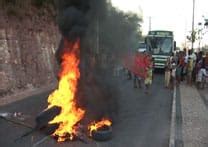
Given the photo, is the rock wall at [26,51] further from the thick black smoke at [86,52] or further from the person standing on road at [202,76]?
the person standing on road at [202,76]

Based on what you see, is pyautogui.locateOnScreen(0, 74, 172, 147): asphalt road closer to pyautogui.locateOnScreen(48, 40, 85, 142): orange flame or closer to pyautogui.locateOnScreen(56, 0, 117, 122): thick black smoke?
pyautogui.locateOnScreen(48, 40, 85, 142): orange flame

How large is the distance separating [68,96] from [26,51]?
12085 millimetres

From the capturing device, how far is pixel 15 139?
9.74 meters

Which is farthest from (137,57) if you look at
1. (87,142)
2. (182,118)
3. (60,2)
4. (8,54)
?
(87,142)

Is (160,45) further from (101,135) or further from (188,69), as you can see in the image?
(101,135)

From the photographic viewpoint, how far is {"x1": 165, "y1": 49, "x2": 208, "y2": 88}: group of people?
70.1ft

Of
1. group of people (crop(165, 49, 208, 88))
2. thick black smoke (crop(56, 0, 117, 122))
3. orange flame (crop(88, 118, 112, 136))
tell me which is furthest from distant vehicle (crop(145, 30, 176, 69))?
orange flame (crop(88, 118, 112, 136))

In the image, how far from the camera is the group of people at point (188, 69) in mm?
21375

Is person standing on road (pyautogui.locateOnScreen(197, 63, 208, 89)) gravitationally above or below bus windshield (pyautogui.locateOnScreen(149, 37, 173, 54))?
below

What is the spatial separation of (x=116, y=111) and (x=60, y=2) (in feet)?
11.2

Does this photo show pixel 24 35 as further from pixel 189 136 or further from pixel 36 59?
pixel 189 136

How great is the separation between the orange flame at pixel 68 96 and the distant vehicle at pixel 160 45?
21.9 metres

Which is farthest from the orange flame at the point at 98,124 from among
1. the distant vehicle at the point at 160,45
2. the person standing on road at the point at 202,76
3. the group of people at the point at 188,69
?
the distant vehicle at the point at 160,45

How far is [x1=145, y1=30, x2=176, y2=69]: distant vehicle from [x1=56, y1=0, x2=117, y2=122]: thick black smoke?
21.2 m
